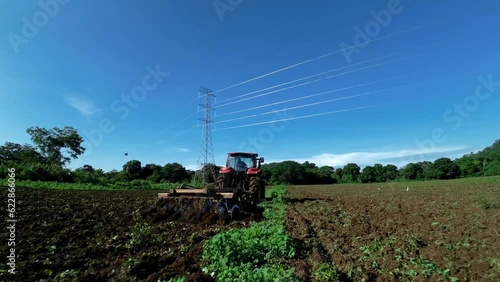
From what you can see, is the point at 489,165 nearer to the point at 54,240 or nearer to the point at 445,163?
the point at 445,163

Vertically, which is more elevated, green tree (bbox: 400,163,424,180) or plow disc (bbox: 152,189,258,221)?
green tree (bbox: 400,163,424,180)

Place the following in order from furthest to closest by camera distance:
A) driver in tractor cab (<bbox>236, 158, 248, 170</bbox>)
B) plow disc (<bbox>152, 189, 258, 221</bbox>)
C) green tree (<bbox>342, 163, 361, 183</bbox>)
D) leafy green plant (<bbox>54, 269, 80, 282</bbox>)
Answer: green tree (<bbox>342, 163, 361, 183</bbox>) → driver in tractor cab (<bbox>236, 158, 248, 170</bbox>) → plow disc (<bbox>152, 189, 258, 221</bbox>) → leafy green plant (<bbox>54, 269, 80, 282</bbox>)

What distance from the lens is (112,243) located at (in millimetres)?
6703

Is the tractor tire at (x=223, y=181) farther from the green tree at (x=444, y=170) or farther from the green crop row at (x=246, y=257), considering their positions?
the green tree at (x=444, y=170)

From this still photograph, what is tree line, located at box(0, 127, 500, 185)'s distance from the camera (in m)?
35.7

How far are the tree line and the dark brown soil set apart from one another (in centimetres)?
546

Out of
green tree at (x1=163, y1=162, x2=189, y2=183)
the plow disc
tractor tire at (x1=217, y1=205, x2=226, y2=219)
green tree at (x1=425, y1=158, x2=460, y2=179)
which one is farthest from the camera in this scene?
green tree at (x1=425, y1=158, x2=460, y2=179)

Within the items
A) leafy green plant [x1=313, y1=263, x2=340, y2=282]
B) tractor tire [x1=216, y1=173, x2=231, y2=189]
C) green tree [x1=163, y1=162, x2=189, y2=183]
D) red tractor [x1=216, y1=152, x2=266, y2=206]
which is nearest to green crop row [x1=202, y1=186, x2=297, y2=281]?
leafy green plant [x1=313, y1=263, x2=340, y2=282]

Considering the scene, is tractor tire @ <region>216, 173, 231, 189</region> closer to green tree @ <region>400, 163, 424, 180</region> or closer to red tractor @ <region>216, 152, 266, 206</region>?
red tractor @ <region>216, 152, 266, 206</region>

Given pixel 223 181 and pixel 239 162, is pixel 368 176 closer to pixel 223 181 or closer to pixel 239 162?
pixel 239 162

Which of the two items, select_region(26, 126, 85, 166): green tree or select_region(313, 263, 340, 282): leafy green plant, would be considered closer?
select_region(313, 263, 340, 282): leafy green plant

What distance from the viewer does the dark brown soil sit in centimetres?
475

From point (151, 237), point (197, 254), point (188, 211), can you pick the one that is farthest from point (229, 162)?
point (197, 254)

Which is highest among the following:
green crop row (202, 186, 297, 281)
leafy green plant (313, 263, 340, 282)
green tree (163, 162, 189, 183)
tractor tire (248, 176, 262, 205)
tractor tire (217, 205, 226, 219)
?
green tree (163, 162, 189, 183)
